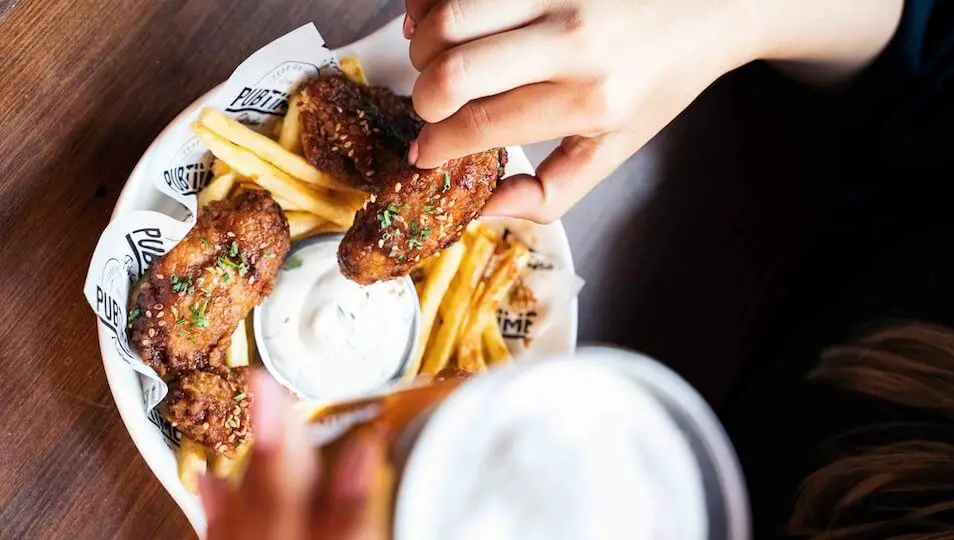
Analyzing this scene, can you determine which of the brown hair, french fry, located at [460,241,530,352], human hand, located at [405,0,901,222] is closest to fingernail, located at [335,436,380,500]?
human hand, located at [405,0,901,222]

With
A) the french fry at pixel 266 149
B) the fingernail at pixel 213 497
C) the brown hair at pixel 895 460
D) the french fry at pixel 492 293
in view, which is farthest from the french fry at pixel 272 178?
the brown hair at pixel 895 460

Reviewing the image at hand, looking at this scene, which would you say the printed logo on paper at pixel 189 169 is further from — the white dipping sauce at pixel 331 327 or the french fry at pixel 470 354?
the french fry at pixel 470 354

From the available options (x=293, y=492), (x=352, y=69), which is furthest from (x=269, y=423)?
(x=352, y=69)

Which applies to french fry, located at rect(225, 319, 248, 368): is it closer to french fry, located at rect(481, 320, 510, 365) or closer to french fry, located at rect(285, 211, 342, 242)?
french fry, located at rect(285, 211, 342, 242)

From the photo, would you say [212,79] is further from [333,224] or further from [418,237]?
[418,237]

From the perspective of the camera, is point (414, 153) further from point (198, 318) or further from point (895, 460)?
point (895, 460)

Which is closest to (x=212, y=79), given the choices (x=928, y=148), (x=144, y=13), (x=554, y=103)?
(x=144, y=13)

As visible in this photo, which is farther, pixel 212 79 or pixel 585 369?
pixel 212 79
